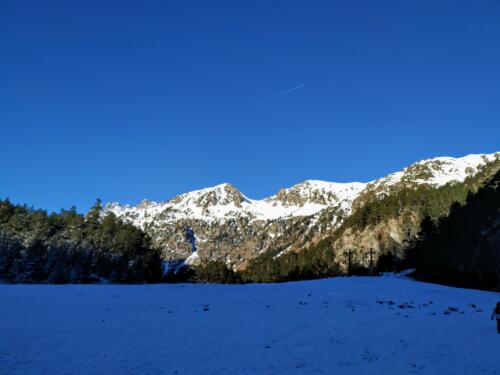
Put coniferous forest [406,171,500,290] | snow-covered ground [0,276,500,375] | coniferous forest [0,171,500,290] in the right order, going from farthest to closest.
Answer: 1. coniferous forest [0,171,500,290]
2. coniferous forest [406,171,500,290]
3. snow-covered ground [0,276,500,375]

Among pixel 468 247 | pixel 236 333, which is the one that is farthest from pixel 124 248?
pixel 236 333

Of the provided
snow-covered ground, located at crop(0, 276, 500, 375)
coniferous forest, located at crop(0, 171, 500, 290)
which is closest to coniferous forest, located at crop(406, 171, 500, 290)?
coniferous forest, located at crop(0, 171, 500, 290)

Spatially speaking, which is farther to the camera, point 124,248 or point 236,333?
point 124,248

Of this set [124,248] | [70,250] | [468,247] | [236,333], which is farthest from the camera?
[124,248]

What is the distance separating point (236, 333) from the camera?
2147 centimetres

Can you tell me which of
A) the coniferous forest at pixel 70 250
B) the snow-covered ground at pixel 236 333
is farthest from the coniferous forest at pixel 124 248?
the snow-covered ground at pixel 236 333

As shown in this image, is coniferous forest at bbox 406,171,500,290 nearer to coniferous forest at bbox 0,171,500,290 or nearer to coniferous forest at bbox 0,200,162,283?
coniferous forest at bbox 0,171,500,290

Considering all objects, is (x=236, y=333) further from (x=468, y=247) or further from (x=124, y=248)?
(x=124, y=248)

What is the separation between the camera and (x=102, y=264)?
91875 millimetres

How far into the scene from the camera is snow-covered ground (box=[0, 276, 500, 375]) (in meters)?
15.6

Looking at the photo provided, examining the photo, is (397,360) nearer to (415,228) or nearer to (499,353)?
(499,353)

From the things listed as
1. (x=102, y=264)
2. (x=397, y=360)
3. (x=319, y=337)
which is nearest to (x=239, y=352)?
(x=319, y=337)

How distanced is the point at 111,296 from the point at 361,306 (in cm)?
2142

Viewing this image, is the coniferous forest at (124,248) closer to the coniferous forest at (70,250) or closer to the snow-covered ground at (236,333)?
the coniferous forest at (70,250)
